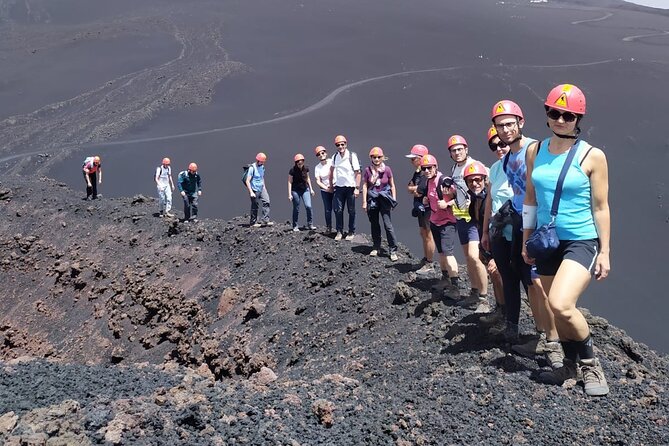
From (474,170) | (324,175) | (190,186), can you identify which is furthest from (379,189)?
(190,186)

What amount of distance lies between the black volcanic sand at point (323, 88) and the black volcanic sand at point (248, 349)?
11.7ft

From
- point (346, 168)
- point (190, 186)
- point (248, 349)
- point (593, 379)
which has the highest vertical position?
point (346, 168)

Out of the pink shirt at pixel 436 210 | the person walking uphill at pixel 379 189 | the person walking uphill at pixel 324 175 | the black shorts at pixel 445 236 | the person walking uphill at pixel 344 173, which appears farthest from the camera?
the person walking uphill at pixel 324 175

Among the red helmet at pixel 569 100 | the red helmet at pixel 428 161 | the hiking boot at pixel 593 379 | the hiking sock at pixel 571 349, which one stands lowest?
the hiking boot at pixel 593 379

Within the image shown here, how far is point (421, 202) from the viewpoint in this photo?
7.91 metres

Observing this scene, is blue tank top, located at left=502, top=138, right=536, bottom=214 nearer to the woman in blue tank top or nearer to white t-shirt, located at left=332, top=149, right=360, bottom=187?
the woman in blue tank top

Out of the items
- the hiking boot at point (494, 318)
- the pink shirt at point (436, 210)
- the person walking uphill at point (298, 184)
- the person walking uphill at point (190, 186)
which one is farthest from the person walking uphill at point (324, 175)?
the hiking boot at point (494, 318)

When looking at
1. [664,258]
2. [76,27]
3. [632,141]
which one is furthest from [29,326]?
[76,27]

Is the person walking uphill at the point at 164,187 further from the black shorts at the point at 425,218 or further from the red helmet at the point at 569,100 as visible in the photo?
the red helmet at the point at 569,100

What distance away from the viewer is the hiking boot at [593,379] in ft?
14.7

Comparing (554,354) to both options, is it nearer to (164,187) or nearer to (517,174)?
(517,174)

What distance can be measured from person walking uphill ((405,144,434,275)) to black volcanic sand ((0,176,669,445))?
407 mm

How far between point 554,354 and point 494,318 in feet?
3.55

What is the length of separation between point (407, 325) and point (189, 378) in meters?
2.86
